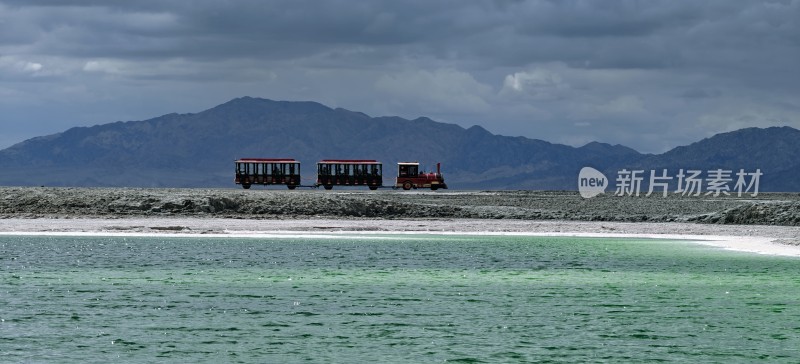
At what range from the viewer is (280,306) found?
2858 centimetres

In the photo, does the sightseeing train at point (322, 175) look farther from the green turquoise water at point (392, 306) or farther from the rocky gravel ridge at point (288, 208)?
the green turquoise water at point (392, 306)

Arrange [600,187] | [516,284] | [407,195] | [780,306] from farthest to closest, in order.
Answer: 1. [600,187]
2. [407,195]
3. [516,284]
4. [780,306]

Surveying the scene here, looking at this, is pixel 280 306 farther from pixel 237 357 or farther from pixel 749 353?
pixel 749 353

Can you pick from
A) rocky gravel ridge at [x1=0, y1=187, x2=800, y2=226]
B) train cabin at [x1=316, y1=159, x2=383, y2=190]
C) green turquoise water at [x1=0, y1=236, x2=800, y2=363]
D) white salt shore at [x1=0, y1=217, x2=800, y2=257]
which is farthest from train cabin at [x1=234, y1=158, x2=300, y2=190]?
green turquoise water at [x1=0, y1=236, x2=800, y2=363]

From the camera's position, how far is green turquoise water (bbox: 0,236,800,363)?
874 inches

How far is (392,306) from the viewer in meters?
28.6

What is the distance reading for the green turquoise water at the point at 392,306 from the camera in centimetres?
2220

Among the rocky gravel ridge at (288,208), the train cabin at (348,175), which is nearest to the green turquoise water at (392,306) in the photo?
the rocky gravel ridge at (288,208)

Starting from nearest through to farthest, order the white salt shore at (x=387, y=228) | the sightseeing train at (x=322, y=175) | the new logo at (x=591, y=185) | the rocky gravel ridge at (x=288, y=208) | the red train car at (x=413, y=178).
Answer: the white salt shore at (x=387, y=228), the rocky gravel ridge at (x=288, y=208), the new logo at (x=591, y=185), the sightseeing train at (x=322, y=175), the red train car at (x=413, y=178)

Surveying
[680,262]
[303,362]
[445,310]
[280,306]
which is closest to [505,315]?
[445,310]

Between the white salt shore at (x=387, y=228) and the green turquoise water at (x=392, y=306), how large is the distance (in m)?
9.94

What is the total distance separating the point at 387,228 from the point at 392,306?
34.3 metres

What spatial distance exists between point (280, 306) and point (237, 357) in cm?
724

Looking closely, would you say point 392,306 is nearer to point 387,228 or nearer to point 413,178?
point 387,228
